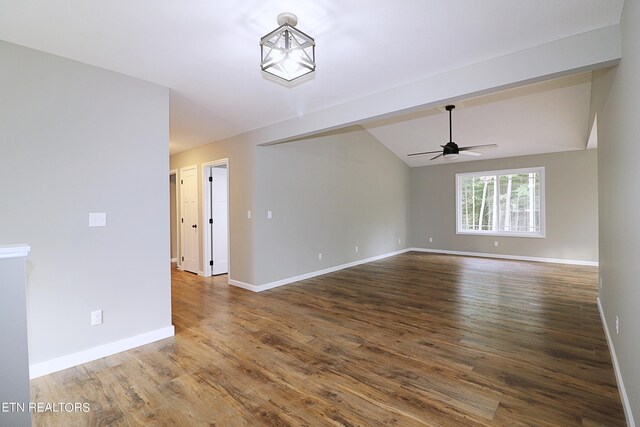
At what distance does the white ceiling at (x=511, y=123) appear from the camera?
15.2 ft

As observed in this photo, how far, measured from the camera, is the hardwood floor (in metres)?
1.94

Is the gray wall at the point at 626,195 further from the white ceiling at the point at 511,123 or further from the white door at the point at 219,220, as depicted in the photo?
the white door at the point at 219,220

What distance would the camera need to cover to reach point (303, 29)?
2135mm

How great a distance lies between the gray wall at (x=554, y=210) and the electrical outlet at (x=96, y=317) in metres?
8.06

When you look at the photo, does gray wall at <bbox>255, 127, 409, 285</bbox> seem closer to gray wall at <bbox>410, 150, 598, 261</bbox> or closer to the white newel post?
gray wall at <bbox>410, 150, 598, 261</bbox>

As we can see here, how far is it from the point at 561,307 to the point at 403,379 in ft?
9.43

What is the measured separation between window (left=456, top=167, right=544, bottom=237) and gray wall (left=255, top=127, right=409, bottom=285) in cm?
193

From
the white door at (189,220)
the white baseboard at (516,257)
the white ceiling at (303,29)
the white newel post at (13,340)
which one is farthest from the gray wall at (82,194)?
the white baseboard at (516,257)

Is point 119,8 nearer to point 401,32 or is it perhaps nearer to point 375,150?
point 401,32

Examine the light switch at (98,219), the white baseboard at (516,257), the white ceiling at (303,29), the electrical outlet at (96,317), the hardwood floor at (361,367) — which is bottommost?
the hardwood floor at (361,367)

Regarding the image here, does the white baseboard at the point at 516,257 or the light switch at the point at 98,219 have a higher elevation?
the light switch at the point at 98,219

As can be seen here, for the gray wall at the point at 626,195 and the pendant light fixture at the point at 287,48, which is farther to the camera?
the pendant light fixture at the point at 287,48

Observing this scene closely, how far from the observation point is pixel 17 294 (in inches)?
57.0

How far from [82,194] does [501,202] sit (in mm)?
8338
